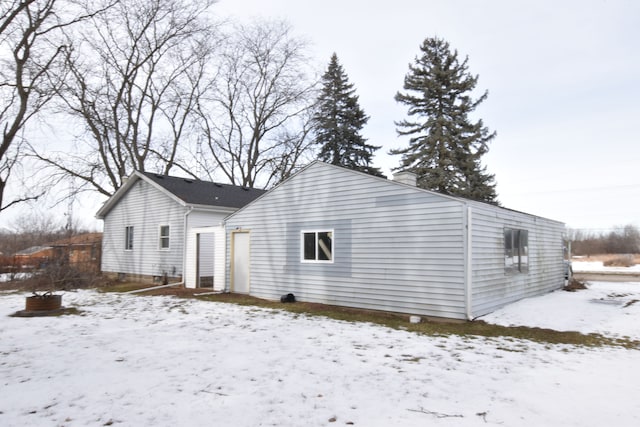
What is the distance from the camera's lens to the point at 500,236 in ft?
33.4

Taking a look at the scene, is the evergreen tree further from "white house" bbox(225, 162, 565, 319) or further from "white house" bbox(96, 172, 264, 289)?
"white house" bbox(225, 162, 565, 319)

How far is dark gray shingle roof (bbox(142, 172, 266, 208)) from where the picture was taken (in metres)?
17.2

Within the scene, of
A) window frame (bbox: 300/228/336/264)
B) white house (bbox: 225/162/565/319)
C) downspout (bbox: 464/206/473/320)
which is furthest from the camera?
window frame (bbox: 300/228/336/264)

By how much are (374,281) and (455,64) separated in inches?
944

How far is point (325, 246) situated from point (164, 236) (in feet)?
31.9

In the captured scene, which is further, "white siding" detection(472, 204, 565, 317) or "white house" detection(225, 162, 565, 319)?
"white siding" detection(472, 204, 565, 317)

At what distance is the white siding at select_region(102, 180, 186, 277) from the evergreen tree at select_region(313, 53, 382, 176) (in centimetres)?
1491

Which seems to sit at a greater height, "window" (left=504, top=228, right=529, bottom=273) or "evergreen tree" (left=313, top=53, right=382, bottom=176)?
"evergreen tree" (left=313, top=53, right=382, bottom=176)

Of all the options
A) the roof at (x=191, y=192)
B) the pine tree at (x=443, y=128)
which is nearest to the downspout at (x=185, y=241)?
the roof at (x=191, y=192)

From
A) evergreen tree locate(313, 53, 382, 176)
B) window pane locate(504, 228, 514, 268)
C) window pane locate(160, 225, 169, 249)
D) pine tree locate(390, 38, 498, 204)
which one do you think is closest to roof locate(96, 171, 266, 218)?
window pane locate(160, 225, 169, 249)

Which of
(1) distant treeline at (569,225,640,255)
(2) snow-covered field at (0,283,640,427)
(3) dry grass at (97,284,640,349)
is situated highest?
(1) distant treeline at (569,225,640,255)

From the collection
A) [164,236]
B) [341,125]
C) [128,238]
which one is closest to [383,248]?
[164,236]

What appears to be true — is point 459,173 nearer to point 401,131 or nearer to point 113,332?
point 401,131

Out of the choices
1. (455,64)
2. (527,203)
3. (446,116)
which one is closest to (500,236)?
(446,116)
